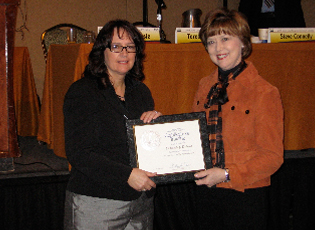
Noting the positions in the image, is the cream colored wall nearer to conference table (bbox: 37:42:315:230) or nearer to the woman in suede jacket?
conference table (bbox: 37:42:315:230)

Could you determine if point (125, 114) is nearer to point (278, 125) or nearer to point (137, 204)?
point (137, 204)

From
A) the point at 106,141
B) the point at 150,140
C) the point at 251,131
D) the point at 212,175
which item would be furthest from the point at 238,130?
the point at 106,141

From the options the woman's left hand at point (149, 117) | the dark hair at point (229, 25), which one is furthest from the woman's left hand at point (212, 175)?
the dark hair at point (229, 25)

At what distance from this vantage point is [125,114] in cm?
139

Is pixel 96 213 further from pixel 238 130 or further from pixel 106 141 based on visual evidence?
pixel 238 130

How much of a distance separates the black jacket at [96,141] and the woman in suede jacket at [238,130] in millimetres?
379

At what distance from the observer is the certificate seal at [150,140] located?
4.31 ft

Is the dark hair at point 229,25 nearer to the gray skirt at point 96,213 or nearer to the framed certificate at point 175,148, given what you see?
the framed certificate at point 175,148

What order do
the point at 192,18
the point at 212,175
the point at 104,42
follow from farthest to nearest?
the point at 192,18 < the point at 104,42 < the point at 212,175

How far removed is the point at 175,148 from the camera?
1.35 meters

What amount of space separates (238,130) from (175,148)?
30cm

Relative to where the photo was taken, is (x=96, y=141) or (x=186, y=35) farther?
(x=186, y=35)

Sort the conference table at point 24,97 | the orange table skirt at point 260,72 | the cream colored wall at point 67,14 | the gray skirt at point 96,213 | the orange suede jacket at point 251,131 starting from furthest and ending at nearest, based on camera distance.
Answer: the cream colored wall at point 67,14 → the conference table at point 24,97 → the orange table skirt at point 260,72 → the gray skirt at point 96,213 → the orange suede jacket at point 251,131

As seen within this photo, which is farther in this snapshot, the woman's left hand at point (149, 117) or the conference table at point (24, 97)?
the conference table at point (24, 97)
